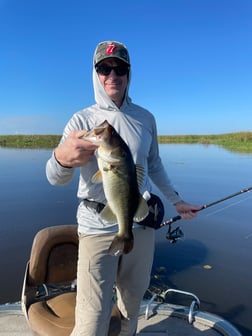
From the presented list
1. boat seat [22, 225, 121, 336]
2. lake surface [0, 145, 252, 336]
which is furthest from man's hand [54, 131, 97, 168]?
lake surface [0, 145, 252, 336]

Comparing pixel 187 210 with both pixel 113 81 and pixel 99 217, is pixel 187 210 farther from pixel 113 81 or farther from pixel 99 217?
pixel 113 81

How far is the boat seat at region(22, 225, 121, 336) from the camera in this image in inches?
128

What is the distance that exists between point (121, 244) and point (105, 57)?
1440 millimetres

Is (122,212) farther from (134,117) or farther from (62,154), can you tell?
(134,117)

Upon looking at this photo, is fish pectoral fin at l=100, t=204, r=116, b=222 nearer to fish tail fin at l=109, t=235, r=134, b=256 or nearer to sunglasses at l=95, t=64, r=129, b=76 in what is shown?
fish tail fin at l=109, t=235, r=134, b=256

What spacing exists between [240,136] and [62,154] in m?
65.1

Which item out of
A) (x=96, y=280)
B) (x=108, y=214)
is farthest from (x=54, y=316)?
(x=108, y=214)

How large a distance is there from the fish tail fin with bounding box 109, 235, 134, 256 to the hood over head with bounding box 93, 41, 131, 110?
107 cm

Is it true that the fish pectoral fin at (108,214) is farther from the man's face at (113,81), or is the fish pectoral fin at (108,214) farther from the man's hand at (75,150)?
the man's face at (113,81)

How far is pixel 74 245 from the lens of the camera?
367 centimetres

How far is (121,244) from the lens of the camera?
2477 mm

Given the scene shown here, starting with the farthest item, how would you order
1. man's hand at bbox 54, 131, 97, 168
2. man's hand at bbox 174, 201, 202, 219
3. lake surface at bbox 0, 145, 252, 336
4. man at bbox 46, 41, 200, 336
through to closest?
lake surface at bbox 0, 145, 252, 336, man's hand at bbox 174, 201, 202, 219, man at bbox 46, 41, 200, 336, man's hand at bbox 54, 131, 97, 168

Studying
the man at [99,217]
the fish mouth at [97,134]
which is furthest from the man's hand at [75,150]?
the man at [99,217]

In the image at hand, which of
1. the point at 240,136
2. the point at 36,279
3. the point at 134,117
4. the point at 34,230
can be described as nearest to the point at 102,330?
the point at 36,279
